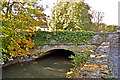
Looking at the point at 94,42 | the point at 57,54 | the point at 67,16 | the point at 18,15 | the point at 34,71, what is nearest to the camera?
the point at 18,15

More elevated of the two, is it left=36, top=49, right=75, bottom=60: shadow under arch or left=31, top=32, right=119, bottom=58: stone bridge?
left=31, top=32, right=119, bottom=58: stone bridge

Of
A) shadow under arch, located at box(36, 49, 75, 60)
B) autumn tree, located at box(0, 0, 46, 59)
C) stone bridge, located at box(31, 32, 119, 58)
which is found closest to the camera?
autumn tree, located at box(0, 0, 46, 59)

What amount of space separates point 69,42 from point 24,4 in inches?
178

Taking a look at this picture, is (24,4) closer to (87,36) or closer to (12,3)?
(12,3)

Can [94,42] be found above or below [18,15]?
below

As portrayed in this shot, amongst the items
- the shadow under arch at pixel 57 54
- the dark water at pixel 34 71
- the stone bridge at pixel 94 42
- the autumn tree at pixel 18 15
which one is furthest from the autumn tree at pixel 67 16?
the autumn tree at pixel 18 15

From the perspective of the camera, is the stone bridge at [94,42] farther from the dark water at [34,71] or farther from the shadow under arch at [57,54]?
the dark water at [34,71]

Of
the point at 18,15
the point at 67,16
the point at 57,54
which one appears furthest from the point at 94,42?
the point at 18,15

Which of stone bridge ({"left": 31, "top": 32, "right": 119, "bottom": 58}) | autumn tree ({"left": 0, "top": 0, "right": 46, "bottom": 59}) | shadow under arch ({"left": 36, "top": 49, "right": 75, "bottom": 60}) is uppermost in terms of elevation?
autumn tree ({"left": 0, "top": 0, "right": 46, "bottom": 59})

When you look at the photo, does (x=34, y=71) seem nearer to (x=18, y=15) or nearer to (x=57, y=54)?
(x=18, y=15)

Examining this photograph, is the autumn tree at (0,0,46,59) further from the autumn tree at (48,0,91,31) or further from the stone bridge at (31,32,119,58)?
the autumn tree at (48,0,91,31)

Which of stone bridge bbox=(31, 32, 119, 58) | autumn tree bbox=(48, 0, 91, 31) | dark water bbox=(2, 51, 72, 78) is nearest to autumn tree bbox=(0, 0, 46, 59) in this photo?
dark water bbox=(2, 51, 72, 78)

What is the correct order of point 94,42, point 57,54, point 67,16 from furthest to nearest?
point 67,16 → point 57,54 → point 94,42

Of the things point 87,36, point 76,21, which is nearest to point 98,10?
point 76,21
